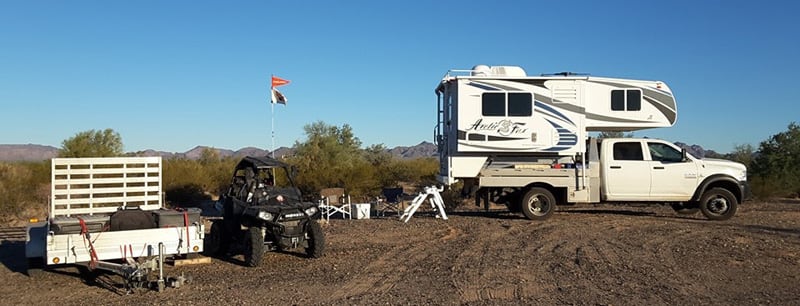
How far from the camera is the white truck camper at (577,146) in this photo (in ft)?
49.5

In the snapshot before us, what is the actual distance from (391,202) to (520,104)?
5218 mm

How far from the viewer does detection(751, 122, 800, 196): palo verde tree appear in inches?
856

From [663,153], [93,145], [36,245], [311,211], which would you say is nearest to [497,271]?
[311,211]

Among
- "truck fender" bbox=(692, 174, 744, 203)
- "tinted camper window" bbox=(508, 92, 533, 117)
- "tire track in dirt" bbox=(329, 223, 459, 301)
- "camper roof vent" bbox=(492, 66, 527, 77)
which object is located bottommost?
"tire track in dirt" bbox=(329, 223, 459, 301)

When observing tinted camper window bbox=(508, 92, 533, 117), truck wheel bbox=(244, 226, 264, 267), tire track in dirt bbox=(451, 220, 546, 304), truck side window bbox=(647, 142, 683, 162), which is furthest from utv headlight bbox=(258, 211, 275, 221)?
truck side window bbox=(647, 142, 683, 162)

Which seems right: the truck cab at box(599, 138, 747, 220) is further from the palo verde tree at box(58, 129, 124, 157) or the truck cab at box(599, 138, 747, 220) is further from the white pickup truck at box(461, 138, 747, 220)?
the palo verde tree at box(58, 129, 124, 157)

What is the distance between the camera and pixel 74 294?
8.07 m

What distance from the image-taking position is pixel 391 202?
735 inches

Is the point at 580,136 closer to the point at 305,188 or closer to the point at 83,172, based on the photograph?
the point at 83,172

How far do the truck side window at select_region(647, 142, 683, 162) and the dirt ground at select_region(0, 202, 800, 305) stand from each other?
1871 mm

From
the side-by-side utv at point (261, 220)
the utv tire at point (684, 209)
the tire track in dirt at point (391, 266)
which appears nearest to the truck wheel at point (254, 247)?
the side-by-side utv at point (261, 220)

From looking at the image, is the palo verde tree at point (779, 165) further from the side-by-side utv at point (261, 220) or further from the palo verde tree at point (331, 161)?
the side-by-side utv at point (261, 220)

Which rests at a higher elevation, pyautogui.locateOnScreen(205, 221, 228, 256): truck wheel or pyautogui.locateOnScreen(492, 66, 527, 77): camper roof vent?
pyautogui.locateOnScreen(492, 66, 527, 77): camper roof vent

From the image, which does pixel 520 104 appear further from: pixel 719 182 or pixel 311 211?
pixel 311 211
